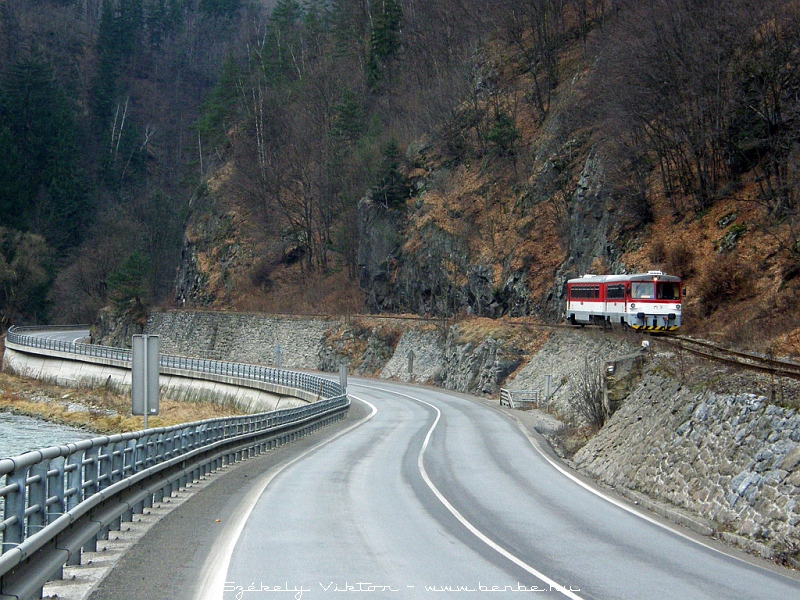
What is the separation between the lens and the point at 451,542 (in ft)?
37.2

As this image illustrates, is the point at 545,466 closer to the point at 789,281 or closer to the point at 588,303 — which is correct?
the point at 789,281

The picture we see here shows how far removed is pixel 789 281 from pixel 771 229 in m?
4.94

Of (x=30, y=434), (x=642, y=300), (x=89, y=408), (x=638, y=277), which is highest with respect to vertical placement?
(x=638, y=277)

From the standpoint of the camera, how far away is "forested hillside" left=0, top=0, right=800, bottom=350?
129 feet

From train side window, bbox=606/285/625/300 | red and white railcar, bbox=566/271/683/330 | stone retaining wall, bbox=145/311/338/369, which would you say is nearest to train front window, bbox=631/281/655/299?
red and white railcar, bbox=566/271/683/330

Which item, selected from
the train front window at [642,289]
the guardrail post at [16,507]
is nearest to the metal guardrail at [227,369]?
the train front window at [642,289]

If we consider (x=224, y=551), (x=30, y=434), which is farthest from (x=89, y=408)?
(x=224, y=551)

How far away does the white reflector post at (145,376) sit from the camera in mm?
15664

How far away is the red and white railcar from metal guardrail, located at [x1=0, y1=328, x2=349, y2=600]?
796 inches

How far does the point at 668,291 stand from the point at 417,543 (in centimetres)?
2651

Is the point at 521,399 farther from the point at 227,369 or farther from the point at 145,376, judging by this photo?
the point at 145,376

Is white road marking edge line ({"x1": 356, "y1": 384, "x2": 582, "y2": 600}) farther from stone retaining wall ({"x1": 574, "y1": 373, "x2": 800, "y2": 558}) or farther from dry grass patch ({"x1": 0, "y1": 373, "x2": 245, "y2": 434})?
dry grass patch ({"x1": 0, "y1": 373, "x2": 245, "y2": 434})

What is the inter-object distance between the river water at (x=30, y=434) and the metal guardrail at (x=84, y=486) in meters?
19.0

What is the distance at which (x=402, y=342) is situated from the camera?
194ft
